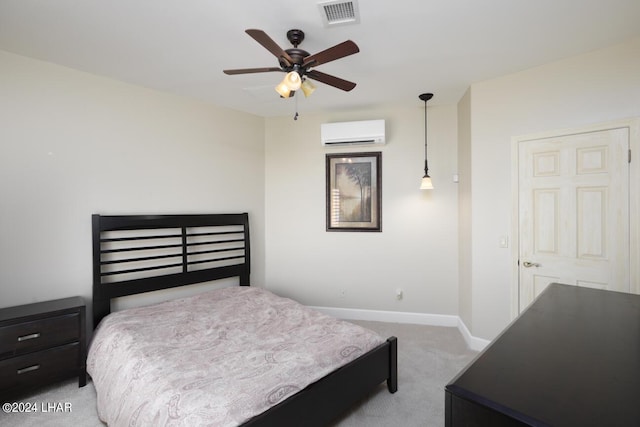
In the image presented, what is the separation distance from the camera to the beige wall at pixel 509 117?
8.24 feet

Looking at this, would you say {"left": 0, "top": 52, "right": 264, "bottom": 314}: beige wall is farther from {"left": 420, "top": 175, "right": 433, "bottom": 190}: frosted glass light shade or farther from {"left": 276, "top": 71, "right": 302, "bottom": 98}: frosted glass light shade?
{"left": 420, "top": 175, "right": 433, "bottom": 190}: frosted glass light shade

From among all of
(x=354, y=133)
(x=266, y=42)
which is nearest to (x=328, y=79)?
(x=266, y=42)

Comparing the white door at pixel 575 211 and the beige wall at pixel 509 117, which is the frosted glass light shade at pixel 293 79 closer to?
the beige wall at pixel 509 117

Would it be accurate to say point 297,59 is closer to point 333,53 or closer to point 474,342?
point 333,53

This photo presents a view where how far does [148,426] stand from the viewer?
1612mm

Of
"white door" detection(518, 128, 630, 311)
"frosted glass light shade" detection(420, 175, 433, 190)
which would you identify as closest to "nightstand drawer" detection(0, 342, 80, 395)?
"frosted glass light shade" detection(420, 175, 433, 190)

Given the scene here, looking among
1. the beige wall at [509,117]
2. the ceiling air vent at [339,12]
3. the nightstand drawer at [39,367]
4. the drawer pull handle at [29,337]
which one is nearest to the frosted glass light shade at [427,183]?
the beige wall at [509,117]

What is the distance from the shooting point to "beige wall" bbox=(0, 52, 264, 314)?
261 centimetres

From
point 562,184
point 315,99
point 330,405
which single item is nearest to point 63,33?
point 315,99

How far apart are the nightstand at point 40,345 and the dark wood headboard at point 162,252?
0.35m

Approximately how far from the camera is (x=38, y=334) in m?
2.38

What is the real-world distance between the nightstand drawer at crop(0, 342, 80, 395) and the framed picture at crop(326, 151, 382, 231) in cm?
296

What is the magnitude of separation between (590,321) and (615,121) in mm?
2035

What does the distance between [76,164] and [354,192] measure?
305 cm
